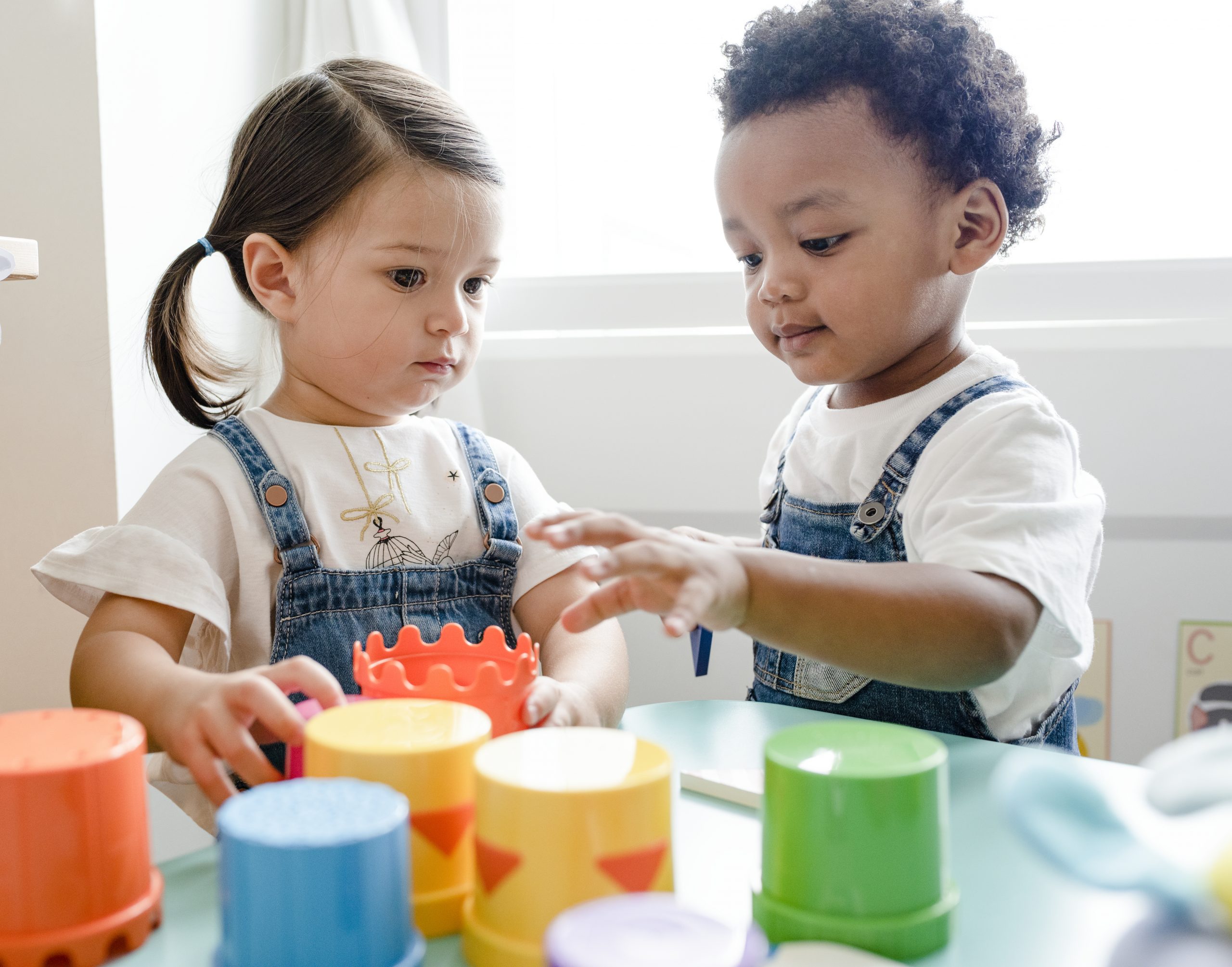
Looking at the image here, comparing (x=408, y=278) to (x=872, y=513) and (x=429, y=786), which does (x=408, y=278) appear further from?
(x=429, y=786)

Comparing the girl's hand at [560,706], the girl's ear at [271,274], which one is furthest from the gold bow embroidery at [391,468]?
the girl's hand at [560,706]

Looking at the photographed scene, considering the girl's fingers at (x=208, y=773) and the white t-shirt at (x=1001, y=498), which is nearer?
the girl's fingers at (x=208, y=773)

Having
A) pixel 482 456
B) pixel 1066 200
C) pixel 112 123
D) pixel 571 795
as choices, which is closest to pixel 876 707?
pixel 482 456

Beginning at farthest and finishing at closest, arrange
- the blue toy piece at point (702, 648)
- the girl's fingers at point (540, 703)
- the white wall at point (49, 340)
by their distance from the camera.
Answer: the white wall at point (49, 340) < the blue toy piece at point (702, 648) < the girl's fingers at point (540, 703)

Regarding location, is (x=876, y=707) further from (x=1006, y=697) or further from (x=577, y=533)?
(x=577, y=533)

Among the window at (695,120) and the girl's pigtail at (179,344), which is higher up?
the window at (695,120)

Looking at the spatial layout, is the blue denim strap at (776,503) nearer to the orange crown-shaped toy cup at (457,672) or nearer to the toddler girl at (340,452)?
the toddler girl at (340,452)

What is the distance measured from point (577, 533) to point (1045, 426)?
406 millimetres

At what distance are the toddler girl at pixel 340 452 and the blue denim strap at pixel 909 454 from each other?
0.69 ft

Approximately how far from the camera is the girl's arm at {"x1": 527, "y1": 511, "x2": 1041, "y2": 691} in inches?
17.9

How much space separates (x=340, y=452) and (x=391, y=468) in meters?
0.04

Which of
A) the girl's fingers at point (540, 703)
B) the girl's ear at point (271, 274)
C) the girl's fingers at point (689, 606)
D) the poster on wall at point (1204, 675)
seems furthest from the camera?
the poster on wall at point (1204, 675)

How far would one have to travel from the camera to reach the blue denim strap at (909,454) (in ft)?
2.54

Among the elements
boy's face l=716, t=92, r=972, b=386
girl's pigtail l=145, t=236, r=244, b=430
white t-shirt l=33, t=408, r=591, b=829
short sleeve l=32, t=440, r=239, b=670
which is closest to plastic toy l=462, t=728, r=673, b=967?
white t-shirt l=33, t=408, r=591, b=829
